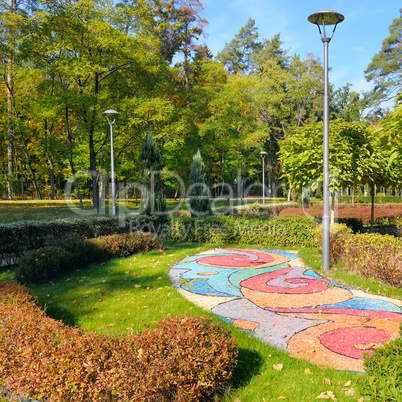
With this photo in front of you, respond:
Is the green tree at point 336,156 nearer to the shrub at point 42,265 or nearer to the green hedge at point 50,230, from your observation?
the green hedge at point 50,230

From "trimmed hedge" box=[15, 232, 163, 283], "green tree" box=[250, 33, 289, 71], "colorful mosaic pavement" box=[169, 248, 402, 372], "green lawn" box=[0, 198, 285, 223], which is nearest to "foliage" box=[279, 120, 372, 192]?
"colorful mosaic pavement" box=[169, 248, 402, 372]

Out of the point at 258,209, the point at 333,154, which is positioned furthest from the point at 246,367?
the point at 258,209

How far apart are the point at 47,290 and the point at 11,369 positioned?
424 centimetres

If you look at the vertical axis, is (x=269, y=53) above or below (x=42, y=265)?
above

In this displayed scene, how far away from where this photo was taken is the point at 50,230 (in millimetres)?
10938

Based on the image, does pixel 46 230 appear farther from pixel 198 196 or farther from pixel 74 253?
pixel 198 196

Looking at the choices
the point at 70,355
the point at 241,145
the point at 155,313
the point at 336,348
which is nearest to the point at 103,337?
the point at 70,355

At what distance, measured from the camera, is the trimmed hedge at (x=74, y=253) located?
26.5 feet

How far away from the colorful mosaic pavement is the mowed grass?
1.21 ft

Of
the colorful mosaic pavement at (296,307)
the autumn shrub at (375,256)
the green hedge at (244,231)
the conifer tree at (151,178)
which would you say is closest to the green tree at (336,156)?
the autumn shrub at (375,256)

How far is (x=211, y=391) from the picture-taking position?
10.5 feet

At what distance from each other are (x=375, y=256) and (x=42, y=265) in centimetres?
789

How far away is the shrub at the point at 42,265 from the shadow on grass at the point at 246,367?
19.4 feet

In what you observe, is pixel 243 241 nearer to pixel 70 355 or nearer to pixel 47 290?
pixel 47 290
